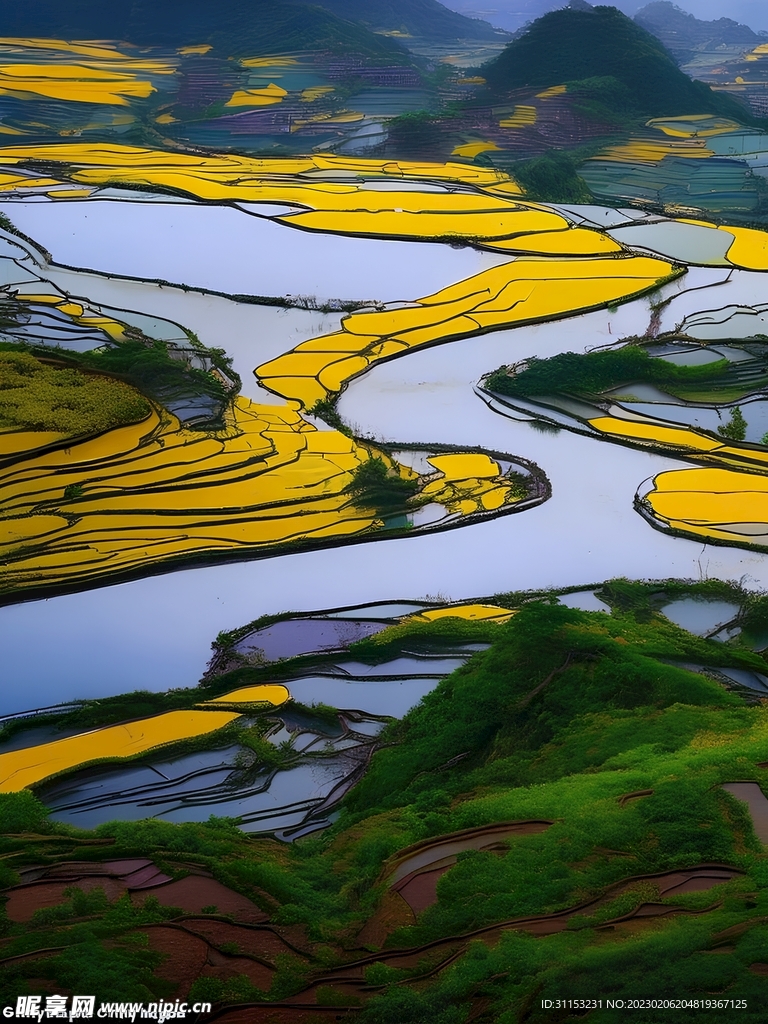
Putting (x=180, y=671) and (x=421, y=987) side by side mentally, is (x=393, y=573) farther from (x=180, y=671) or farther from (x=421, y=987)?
(x=421, y=987)

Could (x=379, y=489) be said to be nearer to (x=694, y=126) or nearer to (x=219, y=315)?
(x=219, y=315)

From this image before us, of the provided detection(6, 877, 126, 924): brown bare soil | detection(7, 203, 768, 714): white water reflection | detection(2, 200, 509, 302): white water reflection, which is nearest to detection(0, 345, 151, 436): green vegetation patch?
detection(7, 203, 768, 714): white water reflection

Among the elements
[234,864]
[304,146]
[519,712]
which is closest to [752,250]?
[304,146]

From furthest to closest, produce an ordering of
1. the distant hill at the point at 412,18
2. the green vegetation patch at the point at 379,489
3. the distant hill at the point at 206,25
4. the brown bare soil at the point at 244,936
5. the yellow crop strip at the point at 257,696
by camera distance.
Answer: the distant hill at the point at 412,18 → the distant hill at the point at 206,25 → the green vegetation patch at the point at 379,489 → the yellow crop strip at the point at 257,696 → the brown bare soil at the point at 244,936

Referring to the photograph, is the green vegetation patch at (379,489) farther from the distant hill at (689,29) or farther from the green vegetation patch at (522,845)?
the distant hill at (689,29)

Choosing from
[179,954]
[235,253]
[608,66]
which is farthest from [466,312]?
[608,66]

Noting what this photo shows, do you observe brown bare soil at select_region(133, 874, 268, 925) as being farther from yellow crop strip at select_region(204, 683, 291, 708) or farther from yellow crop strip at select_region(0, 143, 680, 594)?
yellow crop strip at select_region(0, 143, 680, 594)

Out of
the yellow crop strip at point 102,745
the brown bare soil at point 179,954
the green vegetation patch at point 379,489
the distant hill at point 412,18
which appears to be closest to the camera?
the brown bare soil at point 179,954

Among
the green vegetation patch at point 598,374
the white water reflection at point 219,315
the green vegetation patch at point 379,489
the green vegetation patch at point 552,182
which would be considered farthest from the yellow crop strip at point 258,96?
the green vegetation patch at point 379,489
